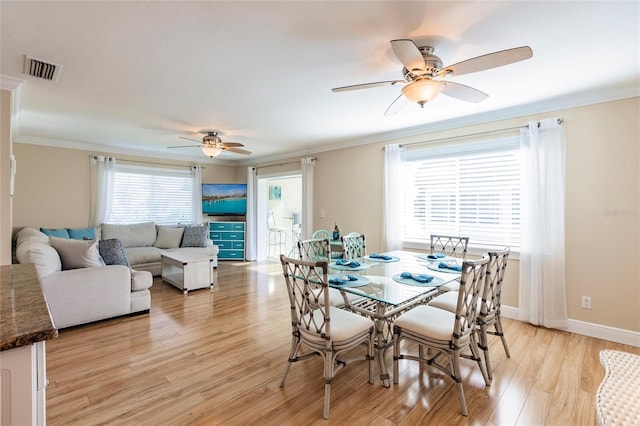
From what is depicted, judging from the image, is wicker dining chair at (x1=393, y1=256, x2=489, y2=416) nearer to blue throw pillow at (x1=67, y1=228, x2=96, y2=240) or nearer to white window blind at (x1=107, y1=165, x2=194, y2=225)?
blue throw pillow at (x1=67, y1=228, x2=96, y2=240)

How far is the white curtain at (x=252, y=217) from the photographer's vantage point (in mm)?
7086

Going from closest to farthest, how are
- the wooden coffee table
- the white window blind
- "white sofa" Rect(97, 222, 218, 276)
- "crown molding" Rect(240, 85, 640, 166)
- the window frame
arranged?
"crown molding" Rect(240, 85, 640, 166) → the window frame → the wooden coffee table → "white sofa" Rect(97, 222, 218, 276) → the white window blind

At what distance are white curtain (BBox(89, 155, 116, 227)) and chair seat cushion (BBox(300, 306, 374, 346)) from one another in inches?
216

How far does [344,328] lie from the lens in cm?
201

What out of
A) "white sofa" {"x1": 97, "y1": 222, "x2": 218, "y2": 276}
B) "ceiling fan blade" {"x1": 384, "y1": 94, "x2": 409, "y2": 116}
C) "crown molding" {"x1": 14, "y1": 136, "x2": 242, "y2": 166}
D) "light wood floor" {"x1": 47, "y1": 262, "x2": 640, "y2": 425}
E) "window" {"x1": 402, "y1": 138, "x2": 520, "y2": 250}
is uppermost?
"crown molding" {"x1": 14, "y1": 136, "x2": 242, "y2": 166}

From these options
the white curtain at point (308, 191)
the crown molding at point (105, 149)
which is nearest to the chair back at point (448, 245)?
the white curtain at point (308, 191)

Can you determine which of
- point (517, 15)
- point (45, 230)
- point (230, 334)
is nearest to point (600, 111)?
point (517, 15)

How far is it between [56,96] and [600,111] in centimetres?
577

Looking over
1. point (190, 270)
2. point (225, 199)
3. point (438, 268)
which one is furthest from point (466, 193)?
point (225, 199)

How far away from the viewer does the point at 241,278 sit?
17.6 ft

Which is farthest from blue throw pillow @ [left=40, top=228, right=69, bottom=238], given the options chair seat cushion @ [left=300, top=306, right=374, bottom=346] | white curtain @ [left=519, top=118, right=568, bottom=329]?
white curtain @ [left=519, top=118, right=568, bottom=329]

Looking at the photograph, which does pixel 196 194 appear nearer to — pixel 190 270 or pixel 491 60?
pixel 190 270

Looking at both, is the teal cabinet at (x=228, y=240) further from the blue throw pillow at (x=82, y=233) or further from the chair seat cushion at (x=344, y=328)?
the chair seat cushion at (x=344, y=328)

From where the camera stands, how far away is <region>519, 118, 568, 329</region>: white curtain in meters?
3.13
